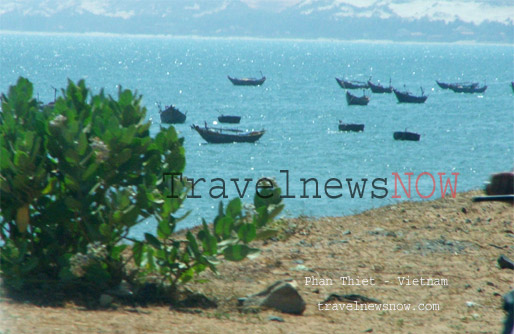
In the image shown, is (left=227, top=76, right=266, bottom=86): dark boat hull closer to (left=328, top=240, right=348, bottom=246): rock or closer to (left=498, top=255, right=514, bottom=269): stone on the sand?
(left=328, top=240, right=348, bottom=246): rock

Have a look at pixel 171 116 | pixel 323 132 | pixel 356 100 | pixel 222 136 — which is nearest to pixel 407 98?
pixel 356 100

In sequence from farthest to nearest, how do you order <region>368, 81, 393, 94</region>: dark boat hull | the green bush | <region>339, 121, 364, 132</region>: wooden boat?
<region>368, 81, 393, 94</region>: dark boat hull → <region>339, 121, 364, 132</region>: wooden boat → the green bush

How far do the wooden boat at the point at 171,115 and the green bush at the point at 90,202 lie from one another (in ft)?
162

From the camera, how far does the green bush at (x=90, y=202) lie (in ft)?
20.7

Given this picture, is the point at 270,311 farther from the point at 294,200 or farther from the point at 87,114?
the point at 294,200

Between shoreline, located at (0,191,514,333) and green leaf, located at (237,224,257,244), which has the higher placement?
green leaf, located at (237,224,257,244)

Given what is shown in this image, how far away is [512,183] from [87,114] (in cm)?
473

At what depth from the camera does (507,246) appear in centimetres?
955

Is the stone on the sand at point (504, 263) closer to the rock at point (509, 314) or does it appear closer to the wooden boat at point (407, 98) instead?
the rock at point (509, 314)

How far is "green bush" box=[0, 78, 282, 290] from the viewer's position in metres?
6.31

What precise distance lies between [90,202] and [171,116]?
52449 millimetres

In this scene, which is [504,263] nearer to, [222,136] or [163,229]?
[163,229]

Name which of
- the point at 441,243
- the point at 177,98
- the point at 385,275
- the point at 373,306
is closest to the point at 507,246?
the point at 441,243

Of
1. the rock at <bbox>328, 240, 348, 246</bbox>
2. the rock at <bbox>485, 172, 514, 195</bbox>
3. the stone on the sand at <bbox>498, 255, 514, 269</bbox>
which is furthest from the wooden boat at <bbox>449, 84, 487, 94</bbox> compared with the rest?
the rock at <bbox>485, 172, 514, 195</bbox>
